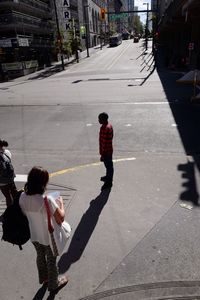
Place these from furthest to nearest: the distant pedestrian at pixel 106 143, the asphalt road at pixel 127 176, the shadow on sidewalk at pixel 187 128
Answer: the shadow on sidewalk at pixel 187 128 → the distant pedestrian at pixel 106 143 → the asphalt road at pixel 127 176

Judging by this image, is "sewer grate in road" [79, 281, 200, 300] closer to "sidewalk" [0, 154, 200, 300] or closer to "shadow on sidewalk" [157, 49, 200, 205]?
"sidewalk" [0, 154, 200, 300]

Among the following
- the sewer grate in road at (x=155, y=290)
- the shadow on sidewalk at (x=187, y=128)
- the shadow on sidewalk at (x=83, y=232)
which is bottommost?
the shadow on sidewalk at (x=187, y=128)

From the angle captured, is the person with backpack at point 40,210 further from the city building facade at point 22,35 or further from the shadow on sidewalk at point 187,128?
the city building facade at point 22,35

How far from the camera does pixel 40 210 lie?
150 inches

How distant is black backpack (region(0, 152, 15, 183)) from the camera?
19.5ft

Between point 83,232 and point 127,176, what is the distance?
2.49 meters

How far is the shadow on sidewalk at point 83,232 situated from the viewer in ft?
16.4

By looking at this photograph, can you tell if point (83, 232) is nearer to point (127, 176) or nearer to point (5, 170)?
point (5, 170)

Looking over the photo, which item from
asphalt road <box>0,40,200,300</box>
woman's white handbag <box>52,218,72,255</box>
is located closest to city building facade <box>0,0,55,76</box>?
asphalt road <box>0,40,200,300</box>

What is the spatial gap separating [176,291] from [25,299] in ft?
6.49

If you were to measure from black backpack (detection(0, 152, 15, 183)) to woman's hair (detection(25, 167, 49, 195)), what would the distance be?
2390 mm

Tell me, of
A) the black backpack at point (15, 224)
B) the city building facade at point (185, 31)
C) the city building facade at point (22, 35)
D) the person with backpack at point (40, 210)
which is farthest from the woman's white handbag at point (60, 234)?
the city building facade at point (22, 35)

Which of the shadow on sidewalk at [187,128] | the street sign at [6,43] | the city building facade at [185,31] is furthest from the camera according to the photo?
the street sign at [6,43]

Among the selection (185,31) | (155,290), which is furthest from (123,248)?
(185,31)
